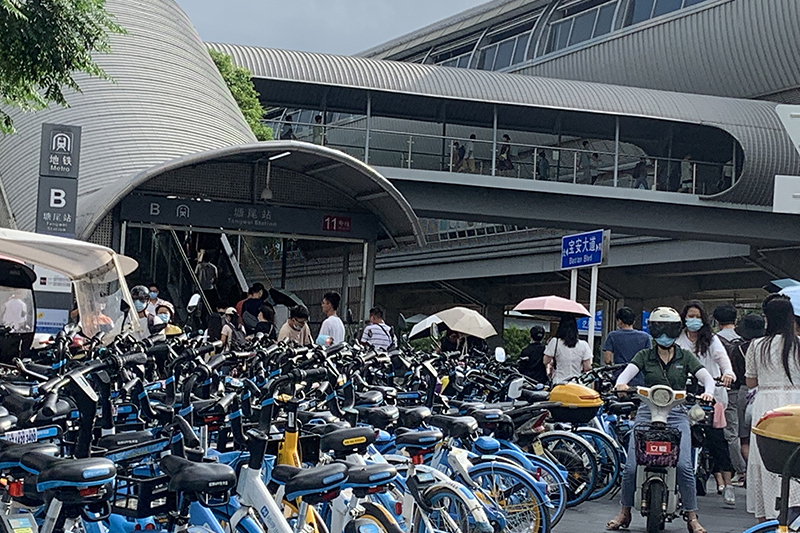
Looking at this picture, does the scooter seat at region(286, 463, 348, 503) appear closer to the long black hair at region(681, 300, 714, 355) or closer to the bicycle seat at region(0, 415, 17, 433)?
the bicycle seat at region(0, 415, 17, 433)

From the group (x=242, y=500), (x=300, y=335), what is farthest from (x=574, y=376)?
(x=242, y=500)

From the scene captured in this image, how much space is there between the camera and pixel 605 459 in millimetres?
10234

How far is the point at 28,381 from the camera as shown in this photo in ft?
25.7

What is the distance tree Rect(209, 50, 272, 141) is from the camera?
29.7m

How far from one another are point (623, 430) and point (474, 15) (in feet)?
140

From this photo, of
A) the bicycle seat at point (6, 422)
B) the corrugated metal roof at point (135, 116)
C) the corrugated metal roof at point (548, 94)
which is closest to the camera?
the bicycle seat at point (6, 422)

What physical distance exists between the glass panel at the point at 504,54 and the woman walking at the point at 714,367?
39.4 meters

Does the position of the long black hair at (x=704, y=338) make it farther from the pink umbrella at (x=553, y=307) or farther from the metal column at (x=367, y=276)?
the metal column at (x=367, y=276)

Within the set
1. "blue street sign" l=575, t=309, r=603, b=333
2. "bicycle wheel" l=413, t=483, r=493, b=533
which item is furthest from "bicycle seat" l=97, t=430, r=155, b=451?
"blue street sign" l=575, t=309, r=603, b=333

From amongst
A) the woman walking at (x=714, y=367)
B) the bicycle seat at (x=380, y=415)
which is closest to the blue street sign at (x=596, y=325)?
the woman walking at (x=714, y=367)

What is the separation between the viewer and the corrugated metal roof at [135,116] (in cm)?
2005

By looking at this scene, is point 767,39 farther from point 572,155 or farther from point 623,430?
point 623,430

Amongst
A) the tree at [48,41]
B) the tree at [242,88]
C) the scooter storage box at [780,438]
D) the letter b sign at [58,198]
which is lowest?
the scooter storage box at [780,438]

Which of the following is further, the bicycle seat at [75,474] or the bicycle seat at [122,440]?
the bicycle seat at [122,440]
